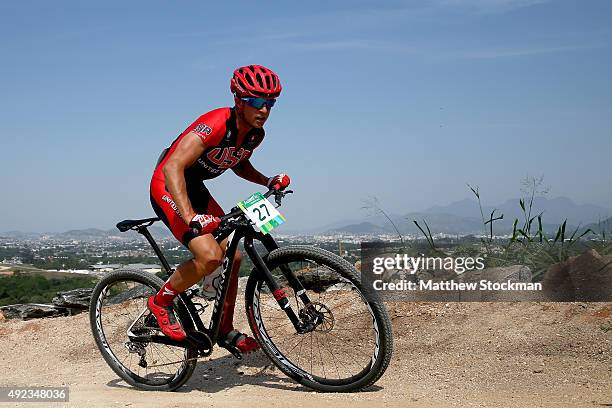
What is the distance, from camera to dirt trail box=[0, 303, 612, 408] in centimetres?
502

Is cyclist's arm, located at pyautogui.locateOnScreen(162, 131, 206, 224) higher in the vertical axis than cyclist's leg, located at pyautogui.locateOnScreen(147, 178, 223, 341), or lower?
higher

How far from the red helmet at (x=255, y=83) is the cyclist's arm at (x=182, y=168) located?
0.51 m

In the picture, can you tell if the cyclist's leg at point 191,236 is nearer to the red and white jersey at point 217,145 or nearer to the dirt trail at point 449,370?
the red and white jersey at point 217,145

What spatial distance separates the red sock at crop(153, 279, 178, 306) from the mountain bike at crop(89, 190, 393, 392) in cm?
12

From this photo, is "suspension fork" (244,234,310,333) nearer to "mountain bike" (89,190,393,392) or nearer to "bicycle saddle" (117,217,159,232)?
"mountain bike" (89,190,393,392)

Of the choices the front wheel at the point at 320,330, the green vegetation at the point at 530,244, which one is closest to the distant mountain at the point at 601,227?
the green vegetation at the point at 530,244

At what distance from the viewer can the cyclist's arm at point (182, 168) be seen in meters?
5.02

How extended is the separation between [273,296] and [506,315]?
279 centimetres

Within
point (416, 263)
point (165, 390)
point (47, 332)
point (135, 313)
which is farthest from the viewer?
point (47, 332)

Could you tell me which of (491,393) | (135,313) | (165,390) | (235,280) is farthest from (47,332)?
(491,393)

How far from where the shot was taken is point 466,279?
8016 mm

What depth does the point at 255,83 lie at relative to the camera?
5156 mm

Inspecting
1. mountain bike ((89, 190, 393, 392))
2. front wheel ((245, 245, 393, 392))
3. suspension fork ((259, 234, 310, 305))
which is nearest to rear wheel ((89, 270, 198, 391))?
mountain bike ((89, 190, 393, 392))

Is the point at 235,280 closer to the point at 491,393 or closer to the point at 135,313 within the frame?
the point at 135,313
